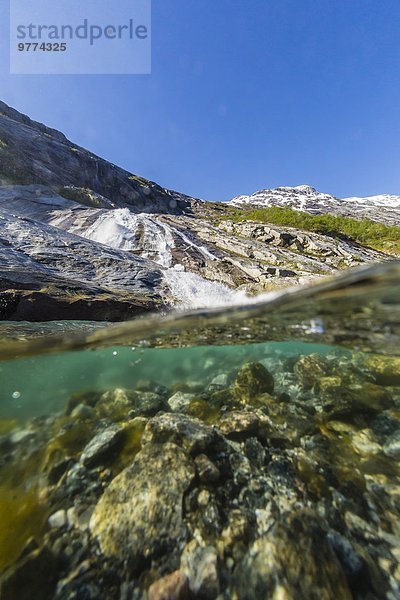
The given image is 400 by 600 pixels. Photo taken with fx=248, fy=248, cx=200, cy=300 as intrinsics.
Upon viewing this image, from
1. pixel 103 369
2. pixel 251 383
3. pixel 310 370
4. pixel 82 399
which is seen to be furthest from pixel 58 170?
pixel 310 370

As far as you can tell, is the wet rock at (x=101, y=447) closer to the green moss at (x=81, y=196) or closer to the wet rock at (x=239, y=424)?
the wet rock at (x=239, y=424)

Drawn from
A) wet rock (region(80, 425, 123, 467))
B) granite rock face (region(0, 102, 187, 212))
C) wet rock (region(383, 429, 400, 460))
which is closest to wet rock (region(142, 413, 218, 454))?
wet rock (region(80, 425, 123, 467))

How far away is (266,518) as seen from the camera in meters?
3.16

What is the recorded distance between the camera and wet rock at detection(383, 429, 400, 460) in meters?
4.30

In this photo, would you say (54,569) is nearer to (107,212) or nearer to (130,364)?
(130,364)

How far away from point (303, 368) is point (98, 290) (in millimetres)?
10059

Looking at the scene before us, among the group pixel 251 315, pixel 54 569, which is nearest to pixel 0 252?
pixel 251 315

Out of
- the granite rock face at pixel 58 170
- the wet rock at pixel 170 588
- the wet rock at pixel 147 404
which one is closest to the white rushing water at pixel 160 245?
the wet rock at pixel 147 404

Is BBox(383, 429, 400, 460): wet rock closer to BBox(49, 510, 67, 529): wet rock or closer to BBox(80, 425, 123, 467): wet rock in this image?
BBox(80, 425, 123, 467): wet rock

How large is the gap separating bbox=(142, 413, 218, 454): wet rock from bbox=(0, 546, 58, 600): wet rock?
1.81m

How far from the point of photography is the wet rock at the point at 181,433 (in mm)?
4203

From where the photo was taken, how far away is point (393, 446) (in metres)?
4.47

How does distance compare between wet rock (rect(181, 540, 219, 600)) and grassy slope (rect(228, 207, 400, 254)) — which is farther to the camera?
grassy slope (rect(228, 207, 400, 254))

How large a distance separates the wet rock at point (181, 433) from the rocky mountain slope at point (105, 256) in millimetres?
7755
